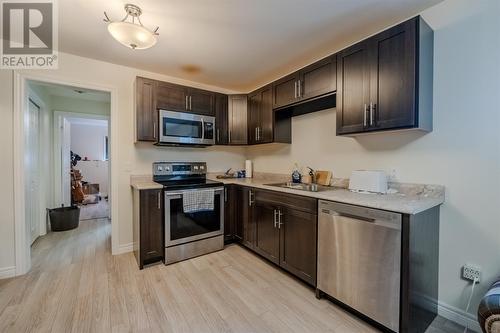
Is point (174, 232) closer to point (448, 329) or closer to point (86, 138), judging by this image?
point (448, 329)

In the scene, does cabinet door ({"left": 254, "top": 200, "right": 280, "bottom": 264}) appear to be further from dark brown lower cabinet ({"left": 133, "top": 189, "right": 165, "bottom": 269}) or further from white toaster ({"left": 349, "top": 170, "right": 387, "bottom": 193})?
dark brown lower cabinet ({"left": 133, "top": 189, "right": 165, "bottom": 269})

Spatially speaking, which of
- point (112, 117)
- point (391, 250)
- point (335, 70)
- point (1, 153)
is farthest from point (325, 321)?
point (1, 153)

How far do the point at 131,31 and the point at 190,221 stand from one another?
2008 mm

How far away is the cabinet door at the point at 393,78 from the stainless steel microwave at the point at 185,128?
6.83 feet

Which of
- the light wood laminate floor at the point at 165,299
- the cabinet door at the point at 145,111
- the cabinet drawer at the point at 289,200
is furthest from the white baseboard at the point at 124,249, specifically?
the cabinet drawer at the point at 289,200

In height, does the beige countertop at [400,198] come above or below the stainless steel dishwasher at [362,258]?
above

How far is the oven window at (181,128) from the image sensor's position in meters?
2.83

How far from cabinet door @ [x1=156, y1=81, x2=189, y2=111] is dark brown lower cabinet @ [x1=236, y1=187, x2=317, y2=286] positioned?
1402mm

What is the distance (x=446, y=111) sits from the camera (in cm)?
173

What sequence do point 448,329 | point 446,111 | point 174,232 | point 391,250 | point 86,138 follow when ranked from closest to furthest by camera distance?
point 391,250, point 448,329, point 446,111, point 174,232, point 86,138

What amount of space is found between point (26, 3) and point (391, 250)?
337 cm

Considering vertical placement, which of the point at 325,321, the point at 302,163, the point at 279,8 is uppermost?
the point at 279,8

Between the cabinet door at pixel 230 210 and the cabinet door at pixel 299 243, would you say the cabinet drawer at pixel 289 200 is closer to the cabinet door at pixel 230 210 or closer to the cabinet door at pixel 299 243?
the cabinet door at pixel 299 243

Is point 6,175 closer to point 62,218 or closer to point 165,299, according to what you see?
point 62,218
